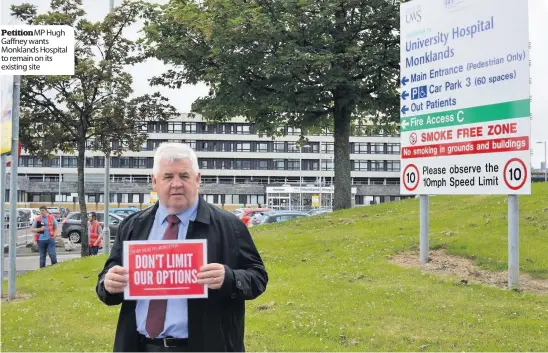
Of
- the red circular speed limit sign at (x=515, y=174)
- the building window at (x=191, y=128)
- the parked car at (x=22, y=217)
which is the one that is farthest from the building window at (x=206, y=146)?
the red circular speed limit sign at (x=515, y=174)

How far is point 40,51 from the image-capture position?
10.7 meters

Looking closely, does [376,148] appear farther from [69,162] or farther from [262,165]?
[69,162]

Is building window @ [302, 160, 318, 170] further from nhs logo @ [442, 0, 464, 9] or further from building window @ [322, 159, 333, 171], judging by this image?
nhs logo @ [442, 0, 464, 9]

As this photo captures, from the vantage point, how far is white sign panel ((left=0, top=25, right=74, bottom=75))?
412 inches

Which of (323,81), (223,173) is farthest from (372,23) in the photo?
(223,173)

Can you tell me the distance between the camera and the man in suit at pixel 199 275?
3412mm

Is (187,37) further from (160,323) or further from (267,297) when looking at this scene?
(160,323)

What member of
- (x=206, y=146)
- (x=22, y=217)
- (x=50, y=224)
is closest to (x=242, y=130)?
(x=206, y=146)

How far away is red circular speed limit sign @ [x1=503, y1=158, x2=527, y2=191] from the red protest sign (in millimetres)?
8036

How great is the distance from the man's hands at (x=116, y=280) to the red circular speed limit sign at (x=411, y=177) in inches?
374

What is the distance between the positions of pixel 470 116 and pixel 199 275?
8.74m

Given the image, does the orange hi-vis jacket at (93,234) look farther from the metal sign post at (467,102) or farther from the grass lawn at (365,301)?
the metal sign post at (467,102)

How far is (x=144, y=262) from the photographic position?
3.51 m

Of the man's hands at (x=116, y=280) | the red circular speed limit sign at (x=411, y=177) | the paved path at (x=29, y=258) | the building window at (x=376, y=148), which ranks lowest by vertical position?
the paved path at (x=29, y=258)
